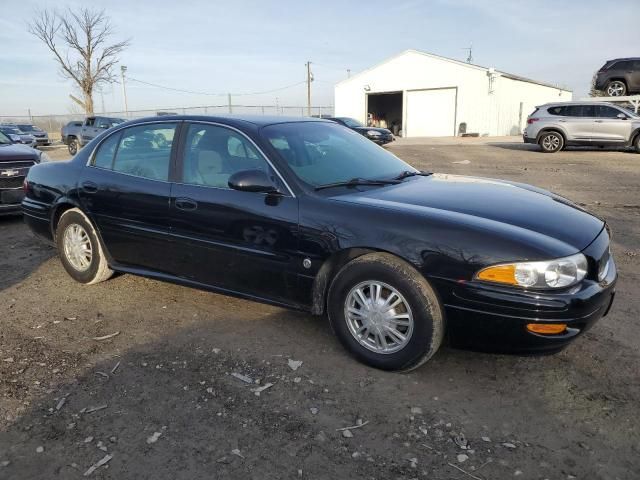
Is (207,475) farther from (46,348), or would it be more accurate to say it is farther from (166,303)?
(166,303)

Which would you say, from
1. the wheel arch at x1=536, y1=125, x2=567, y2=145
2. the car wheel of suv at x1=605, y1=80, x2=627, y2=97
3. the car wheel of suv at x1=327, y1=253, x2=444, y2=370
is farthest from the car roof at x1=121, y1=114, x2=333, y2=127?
the car wheel of suv at x1=605, y1=80, x2=627, y2=97

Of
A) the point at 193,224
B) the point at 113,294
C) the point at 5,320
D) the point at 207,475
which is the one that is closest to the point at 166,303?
the point at 113,294

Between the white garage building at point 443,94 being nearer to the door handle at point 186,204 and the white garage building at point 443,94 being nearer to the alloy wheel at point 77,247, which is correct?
the alloy wheel at point 77,247

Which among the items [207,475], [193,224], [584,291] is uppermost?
[193,224]

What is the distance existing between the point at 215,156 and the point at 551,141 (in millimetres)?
16853

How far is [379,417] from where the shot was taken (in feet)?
8.87

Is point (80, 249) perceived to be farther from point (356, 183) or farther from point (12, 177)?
point (12, 177)

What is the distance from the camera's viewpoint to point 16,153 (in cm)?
752

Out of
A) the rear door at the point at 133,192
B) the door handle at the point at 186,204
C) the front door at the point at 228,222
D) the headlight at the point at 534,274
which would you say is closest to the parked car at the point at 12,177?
the rear door at the point at 133,192

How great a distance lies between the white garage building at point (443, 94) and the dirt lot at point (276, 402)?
1234 inches

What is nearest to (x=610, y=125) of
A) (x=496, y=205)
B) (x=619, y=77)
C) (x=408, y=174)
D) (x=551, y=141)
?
(x=551, y=141)

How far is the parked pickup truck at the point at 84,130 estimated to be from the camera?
76.1 ft

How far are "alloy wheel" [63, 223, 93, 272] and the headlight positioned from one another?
3.47 meters

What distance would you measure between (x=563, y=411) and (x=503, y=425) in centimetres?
37
